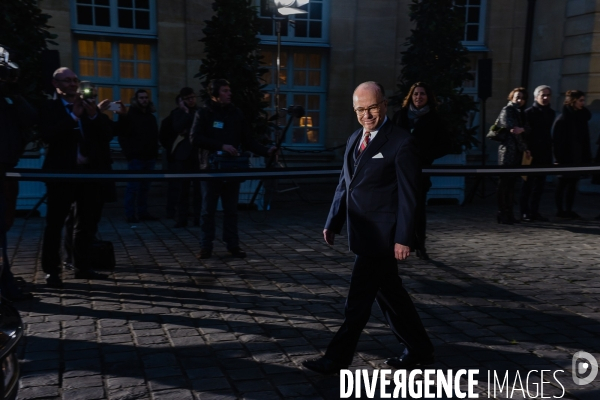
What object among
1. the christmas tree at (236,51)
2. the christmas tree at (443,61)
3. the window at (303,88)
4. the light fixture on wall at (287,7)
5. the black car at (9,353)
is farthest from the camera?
the window at (303,88)

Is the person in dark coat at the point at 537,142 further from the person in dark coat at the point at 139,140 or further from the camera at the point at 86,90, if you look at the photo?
the camera at the point at 86,90

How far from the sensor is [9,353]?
8.42 feet

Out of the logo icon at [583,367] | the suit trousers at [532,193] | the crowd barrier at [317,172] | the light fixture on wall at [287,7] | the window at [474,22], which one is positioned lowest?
the logo icon at [583,367]

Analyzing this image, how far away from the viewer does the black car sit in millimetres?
2480

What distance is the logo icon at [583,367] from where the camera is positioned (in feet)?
13.2

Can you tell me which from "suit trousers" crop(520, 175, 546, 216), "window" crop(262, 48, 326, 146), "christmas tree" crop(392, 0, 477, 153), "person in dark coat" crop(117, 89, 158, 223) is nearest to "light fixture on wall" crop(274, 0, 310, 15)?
"christmas tree" crop(392, 0, 477, 153)

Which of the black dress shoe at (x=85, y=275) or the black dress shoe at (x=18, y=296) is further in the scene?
the black dress shoe at (x=85, y=275)

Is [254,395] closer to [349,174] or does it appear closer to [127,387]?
[127,387]

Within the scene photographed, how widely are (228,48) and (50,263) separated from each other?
6.07 metres

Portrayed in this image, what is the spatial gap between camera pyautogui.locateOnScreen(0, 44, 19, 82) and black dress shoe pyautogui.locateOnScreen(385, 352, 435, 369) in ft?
12.5

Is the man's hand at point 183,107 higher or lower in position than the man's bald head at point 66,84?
lower

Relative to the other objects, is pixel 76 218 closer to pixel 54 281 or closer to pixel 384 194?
pixel 54 281

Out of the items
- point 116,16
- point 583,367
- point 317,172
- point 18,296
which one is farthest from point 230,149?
point 116,16

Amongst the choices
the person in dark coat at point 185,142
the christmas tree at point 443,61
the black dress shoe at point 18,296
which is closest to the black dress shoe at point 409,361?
the black dress shoe at point 18,296
